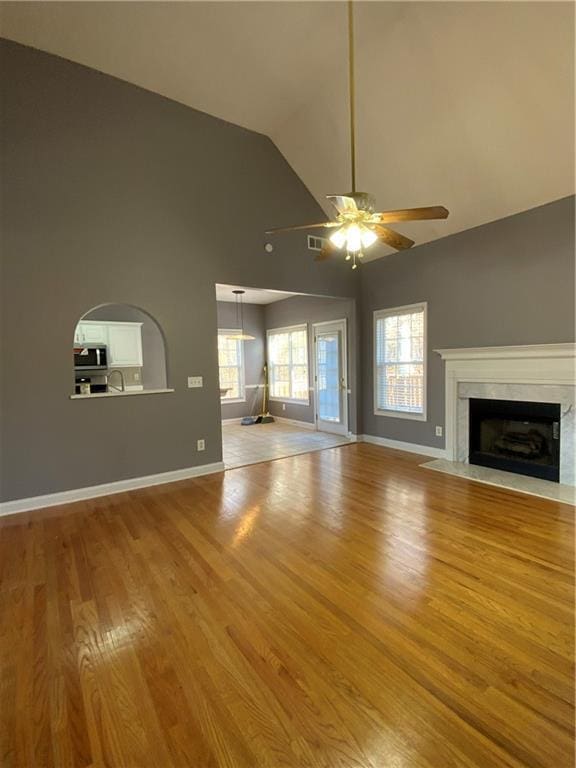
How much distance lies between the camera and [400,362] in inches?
223

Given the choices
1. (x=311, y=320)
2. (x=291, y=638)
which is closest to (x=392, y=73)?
(x=311, y=320)

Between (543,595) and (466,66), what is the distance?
4.20 m

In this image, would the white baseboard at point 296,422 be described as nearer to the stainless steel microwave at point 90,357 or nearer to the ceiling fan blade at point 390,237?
the stainless steel microwave at point 90,357

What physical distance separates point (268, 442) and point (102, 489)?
10.0ft

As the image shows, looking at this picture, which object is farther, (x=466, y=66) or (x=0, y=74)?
(x=0, y=74)

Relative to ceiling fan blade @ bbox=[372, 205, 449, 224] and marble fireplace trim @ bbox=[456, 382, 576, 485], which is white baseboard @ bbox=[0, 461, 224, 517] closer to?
marble fireplace trim @ bbox=[456, 382, 576, 485]

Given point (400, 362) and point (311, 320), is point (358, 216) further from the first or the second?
point (311, 320)

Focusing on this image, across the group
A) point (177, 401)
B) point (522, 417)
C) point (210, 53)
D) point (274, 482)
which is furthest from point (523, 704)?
point (210, 53)

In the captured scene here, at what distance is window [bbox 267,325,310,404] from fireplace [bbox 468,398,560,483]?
3.80 m

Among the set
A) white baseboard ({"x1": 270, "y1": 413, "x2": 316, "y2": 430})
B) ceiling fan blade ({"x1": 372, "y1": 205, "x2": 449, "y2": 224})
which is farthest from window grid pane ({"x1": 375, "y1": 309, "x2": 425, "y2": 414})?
ceiling fan blade ({"x1": 372, "y1": 205, "x2": 449, "y2": 224})

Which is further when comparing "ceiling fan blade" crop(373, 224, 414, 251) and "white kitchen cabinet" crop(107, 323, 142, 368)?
"white kitchen cabinet" crop(107, 323, 142, 368)

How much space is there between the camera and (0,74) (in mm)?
3389

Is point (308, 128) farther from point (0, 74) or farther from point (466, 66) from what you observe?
point (0, 74)

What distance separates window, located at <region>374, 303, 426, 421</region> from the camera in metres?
5.36
